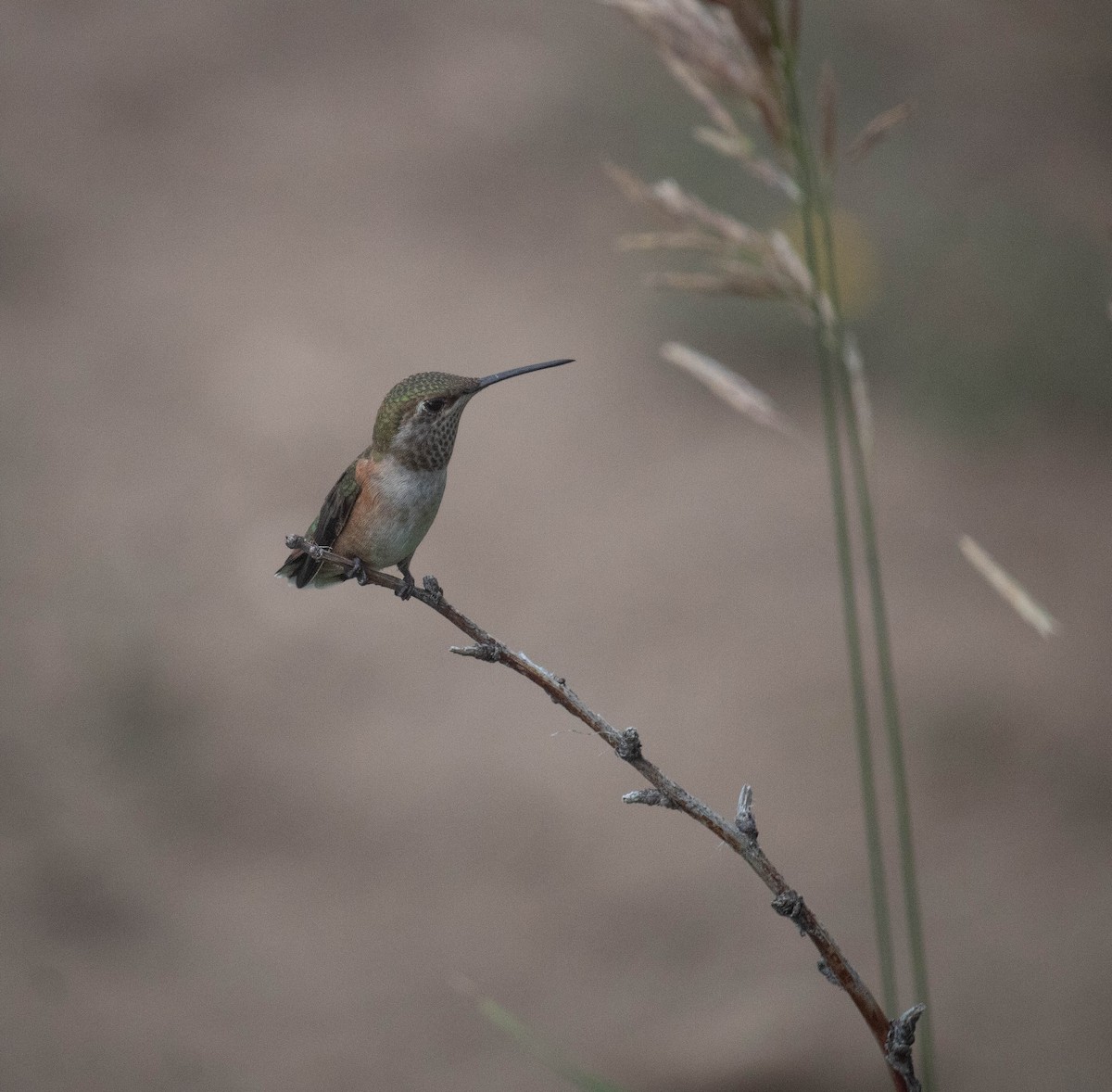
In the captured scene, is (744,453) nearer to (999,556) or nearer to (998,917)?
(999,556)

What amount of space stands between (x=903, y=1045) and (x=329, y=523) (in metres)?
1.41

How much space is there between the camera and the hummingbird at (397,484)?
1.93 m

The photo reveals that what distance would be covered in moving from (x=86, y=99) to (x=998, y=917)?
36.3 ft

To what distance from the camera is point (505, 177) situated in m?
10.4

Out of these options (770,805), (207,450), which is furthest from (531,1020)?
(207,450)

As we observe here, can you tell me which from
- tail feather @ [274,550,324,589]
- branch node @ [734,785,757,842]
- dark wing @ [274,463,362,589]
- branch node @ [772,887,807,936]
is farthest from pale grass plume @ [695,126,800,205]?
branch node @ [772,887,807,936]

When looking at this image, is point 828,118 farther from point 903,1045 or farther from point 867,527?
point 903,1045

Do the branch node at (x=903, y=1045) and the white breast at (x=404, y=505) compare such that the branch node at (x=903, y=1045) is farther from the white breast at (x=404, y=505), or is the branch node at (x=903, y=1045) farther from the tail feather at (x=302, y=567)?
the tail feather at (x=302, y=567)

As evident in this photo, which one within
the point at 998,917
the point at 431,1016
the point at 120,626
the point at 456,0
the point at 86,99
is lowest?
the point at 431,1016

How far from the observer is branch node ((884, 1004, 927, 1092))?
1200 millimetres

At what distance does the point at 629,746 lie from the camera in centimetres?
127

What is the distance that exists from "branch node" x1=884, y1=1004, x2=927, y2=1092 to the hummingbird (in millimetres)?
1043

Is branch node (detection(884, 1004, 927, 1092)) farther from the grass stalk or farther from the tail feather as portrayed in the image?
the tail feather

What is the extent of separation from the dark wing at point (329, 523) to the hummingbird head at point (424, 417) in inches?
7.1
